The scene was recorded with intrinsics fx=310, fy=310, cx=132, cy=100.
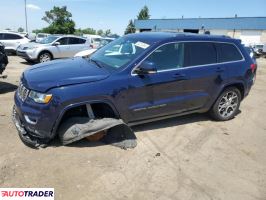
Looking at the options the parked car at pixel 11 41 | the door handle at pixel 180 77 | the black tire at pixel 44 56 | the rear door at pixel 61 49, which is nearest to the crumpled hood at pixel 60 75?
the door handle at pixel 180 77

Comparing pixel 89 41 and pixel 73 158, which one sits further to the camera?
pixel 89 41

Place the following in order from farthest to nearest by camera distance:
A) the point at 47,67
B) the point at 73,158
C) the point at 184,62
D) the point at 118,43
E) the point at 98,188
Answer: the point at 118,43, the point at 184,62, the point at 47,67, the point at 73,158, the point at 98,188

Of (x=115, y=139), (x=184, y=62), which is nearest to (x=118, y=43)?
(x=184, y=62)

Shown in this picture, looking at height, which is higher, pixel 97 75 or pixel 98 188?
pixel 97 75

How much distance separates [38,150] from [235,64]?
4218 millimetres

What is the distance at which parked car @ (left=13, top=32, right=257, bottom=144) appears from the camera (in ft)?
14.7

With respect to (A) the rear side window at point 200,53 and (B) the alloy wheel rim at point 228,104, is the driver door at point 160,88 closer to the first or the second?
(A) the rear side window at point 200,53

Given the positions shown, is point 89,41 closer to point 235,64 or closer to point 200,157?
point 235,64

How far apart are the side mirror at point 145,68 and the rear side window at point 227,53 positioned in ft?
6.16

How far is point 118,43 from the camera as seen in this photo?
6.04 meters

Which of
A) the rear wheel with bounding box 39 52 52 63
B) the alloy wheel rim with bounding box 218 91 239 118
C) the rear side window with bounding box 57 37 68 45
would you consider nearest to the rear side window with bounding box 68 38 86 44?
the rear side window with bounding box 57 37 68 45

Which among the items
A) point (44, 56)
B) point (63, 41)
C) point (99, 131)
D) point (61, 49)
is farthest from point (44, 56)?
point (99, 131)

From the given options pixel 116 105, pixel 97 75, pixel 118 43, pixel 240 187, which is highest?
pixel 118 43

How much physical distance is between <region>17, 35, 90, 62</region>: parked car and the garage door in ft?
122
